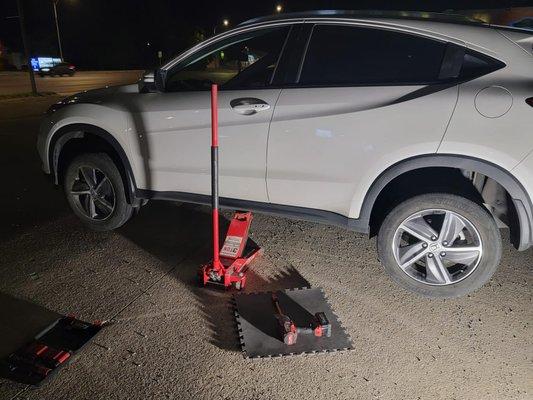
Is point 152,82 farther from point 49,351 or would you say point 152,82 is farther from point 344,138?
point 49,351

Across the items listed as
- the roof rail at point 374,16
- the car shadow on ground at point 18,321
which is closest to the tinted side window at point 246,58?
the roof rail at point 374,16

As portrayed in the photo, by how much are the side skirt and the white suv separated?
10 millimetres

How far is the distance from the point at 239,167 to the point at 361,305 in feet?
4.40

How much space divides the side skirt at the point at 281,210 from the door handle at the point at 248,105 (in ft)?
2.32

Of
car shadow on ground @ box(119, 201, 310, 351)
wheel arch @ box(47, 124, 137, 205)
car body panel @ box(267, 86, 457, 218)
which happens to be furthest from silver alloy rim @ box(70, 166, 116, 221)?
car body panel @ box(267, 86, 457, 218)

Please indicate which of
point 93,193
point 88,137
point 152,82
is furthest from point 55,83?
point 152,82

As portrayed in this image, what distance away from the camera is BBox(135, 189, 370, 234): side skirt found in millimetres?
3266

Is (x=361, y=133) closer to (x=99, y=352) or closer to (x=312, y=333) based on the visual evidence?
(x=312, y=333)

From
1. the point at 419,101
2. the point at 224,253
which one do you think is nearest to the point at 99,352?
the point at 224,253

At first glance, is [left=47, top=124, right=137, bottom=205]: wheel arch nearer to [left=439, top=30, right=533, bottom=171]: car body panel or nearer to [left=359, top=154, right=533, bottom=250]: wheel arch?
[left=359, top=154, right=533, bottom=250]: wheel arch

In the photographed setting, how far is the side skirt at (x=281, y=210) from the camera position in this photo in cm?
327

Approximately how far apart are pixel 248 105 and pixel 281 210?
82cm

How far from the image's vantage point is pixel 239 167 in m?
3.41

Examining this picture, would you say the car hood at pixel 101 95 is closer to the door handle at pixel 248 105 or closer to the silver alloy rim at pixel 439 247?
the door handle at pixel 248 105
